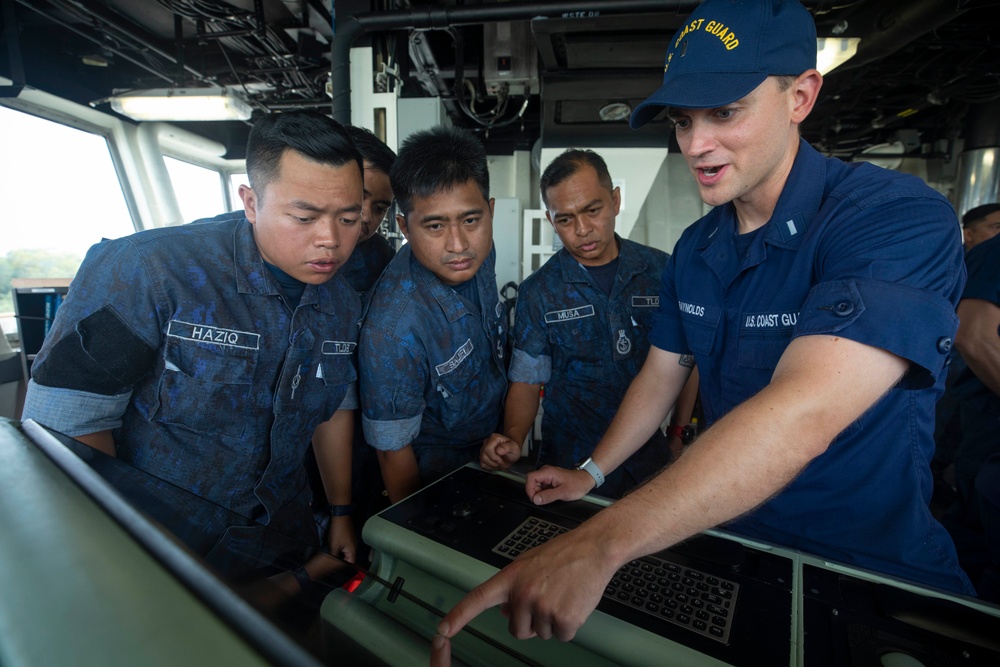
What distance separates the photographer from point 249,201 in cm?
126

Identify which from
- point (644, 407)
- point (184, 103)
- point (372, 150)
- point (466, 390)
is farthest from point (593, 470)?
point (184, 103)

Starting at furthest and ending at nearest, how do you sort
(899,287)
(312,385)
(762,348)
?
(312,385), (762,348), (899,287)

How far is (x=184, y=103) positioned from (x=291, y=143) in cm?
329

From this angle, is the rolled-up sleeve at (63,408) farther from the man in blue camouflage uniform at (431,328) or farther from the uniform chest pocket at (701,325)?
the uniform chest pocket at (701,325)

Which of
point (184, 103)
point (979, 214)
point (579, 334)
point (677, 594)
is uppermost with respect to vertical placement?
point (184, 103)

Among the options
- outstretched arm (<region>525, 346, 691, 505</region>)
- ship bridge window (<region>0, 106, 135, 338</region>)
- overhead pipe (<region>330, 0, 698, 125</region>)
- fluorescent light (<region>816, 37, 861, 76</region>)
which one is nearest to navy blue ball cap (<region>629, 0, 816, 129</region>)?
outstretched arm (<region>525, 346, 691, 505</region>)

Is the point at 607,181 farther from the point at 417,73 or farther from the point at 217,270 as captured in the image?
the point at 417,73

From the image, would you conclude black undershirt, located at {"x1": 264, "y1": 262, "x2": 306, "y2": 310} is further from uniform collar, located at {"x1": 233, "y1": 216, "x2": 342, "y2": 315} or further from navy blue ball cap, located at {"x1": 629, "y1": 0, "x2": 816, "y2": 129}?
navy blue ball cap, located at {"x1": 629, "y1": 0, "x2": 816, "y2": 129}

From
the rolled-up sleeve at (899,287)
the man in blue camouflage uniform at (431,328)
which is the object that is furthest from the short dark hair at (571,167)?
the rolled-up sleeve at (899,287)

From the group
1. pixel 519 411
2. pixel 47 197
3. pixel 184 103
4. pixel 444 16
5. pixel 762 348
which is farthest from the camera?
pixel 47 197

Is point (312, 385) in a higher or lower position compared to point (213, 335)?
lower

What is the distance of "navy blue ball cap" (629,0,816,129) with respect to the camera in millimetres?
837

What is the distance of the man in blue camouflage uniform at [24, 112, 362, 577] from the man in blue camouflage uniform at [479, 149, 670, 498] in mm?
800

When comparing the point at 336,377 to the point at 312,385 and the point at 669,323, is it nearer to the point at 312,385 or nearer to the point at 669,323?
the point at 312,385
